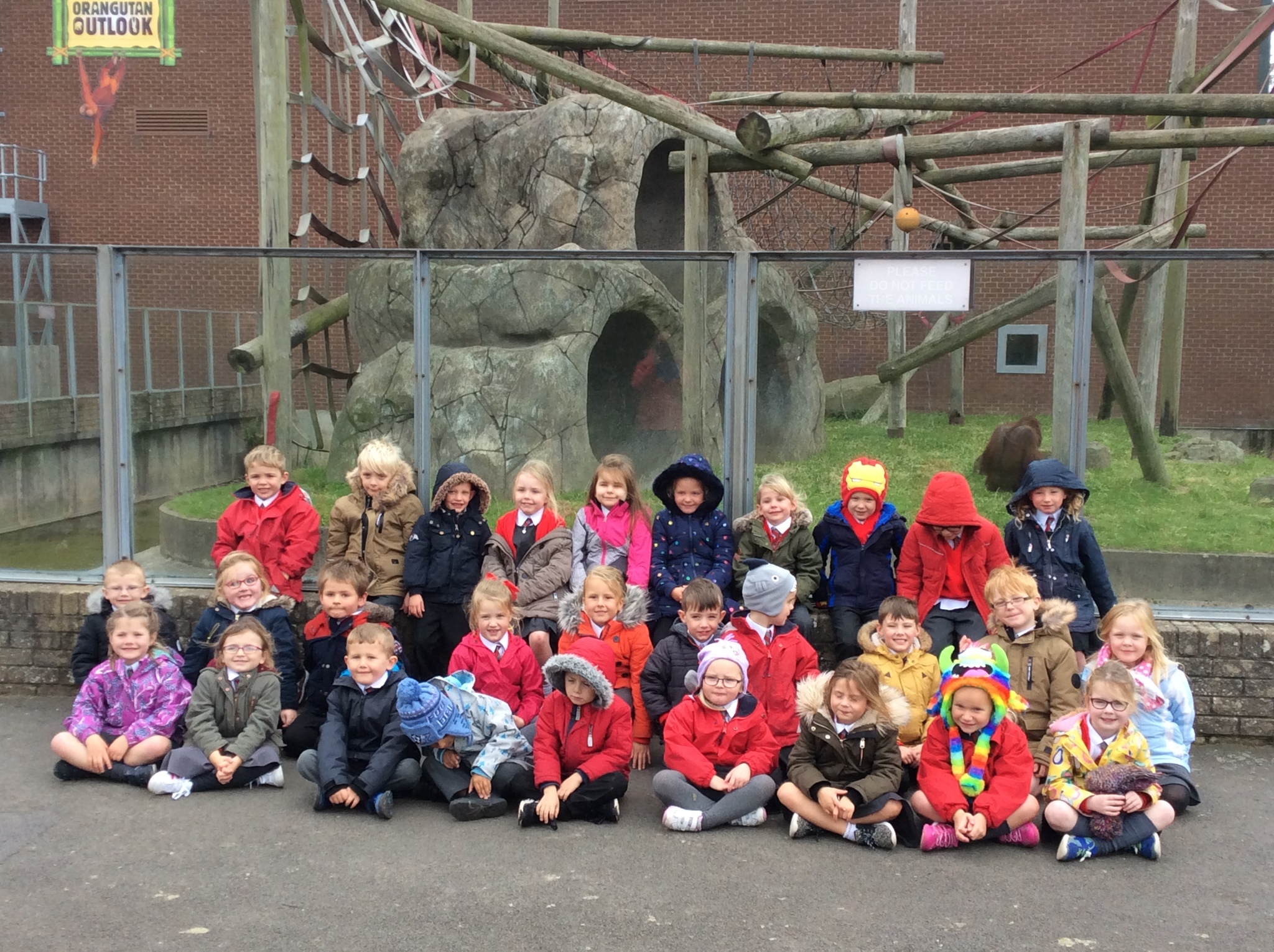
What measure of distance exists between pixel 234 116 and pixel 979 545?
17417mm

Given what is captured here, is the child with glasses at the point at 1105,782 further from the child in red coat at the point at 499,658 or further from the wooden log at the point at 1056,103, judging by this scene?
the wooden log at the point at 1056,103

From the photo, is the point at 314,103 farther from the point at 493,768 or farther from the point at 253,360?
the point at 493,768

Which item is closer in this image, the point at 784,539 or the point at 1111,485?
the point at 784,539

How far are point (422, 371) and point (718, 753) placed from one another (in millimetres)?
2428

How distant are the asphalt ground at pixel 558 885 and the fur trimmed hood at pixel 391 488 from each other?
1464 mm

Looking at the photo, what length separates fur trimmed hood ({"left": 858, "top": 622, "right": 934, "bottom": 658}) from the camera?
483 centimetres

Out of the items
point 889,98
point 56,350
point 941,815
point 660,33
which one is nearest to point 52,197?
point 660,33

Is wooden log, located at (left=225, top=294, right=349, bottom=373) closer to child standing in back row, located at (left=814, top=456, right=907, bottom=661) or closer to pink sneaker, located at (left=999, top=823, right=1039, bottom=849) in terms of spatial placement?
child standing in back row, located at (left=814, top=456, right=907, bottom=661)

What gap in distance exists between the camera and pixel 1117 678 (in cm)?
425

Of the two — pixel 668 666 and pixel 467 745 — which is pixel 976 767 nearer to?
pixel 668 666

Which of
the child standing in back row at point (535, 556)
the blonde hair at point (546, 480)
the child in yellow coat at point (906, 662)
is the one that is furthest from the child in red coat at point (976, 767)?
the blonde hair at point (546, 480)

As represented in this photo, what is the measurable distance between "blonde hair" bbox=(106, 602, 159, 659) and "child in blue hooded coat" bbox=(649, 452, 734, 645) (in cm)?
205

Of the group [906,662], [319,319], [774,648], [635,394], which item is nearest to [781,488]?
[774,648]

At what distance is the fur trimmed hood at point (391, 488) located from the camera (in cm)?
568
